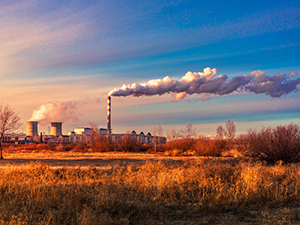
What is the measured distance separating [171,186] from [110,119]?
180 feet

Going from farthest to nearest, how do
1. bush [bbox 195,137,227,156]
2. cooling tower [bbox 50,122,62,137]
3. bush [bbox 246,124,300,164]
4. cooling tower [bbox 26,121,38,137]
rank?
cooling tower [bbox 50,122,62,137], cooling tower [bbox 26,121,38,137], bush [bbox 195,137,227,156], bush [bbox 246,124,300,164]

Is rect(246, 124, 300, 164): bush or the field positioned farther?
rect(246, 124, 300, 164): bush

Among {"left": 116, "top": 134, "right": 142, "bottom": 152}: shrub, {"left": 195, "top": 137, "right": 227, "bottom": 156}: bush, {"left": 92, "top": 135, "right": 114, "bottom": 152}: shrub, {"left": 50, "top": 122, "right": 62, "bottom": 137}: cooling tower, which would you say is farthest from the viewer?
{"left": 50, "top": 122, "right": 62, "bottom": 137}: cooling tower

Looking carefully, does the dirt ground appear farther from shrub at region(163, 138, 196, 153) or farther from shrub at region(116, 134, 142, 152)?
shrub at region(116, 134, 142, 152)

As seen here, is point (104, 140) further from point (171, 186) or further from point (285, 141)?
point (171, 186)

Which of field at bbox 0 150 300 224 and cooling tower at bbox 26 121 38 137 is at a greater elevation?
cooling tower at bbox 26 121 38 137

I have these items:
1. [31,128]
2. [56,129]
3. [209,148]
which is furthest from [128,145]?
[56,129]

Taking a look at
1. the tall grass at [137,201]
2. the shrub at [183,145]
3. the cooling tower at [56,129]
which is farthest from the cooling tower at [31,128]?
the tall grass at [137,201]

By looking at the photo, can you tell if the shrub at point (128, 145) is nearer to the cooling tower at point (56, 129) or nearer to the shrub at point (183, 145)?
the shrub at point (183, 145)

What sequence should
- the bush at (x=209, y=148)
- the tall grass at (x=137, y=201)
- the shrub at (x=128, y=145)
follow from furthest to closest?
the shrub at (x=128, y=145), the bush at (x=209, y=148), the tall grass at (x=137, y=201)

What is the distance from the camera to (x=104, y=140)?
37.7 m

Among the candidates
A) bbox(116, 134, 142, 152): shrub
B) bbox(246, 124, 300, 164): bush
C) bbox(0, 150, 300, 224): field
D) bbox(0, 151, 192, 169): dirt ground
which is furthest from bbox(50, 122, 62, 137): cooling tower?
bbox(0, 150, 300, 224): field

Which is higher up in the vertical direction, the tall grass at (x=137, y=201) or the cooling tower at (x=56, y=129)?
the cooling tower at (x=56, y=129)

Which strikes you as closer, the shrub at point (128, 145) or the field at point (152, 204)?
the field at point (152, 204)
